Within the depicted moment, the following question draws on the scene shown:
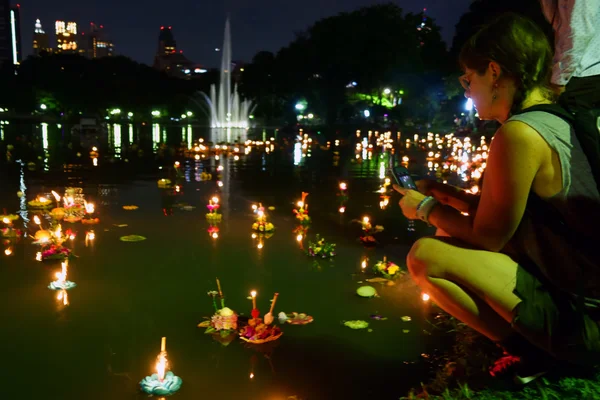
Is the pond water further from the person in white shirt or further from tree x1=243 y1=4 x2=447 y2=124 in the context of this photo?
tree x1=243 y1=4 x2=447 y2=124

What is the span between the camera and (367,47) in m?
44.3

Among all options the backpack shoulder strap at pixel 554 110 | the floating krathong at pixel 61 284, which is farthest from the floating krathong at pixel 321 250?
the backpack shoulder strap at pixel 554 110

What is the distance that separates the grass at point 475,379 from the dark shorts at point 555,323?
0.47 feet

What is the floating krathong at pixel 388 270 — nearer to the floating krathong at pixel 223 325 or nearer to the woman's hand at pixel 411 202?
the floating krathong at pixel 223 325

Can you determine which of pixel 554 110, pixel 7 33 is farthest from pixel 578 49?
pixel 7 33

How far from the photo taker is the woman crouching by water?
99.9 inches

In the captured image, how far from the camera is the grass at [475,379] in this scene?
2693mm

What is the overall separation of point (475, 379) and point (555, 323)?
853mm

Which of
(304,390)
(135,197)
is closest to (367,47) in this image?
A: (135,197)

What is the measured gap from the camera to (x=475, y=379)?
3.28 m

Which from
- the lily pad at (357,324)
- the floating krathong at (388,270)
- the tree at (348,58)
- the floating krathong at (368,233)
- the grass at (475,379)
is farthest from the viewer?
the tree at (348,58)

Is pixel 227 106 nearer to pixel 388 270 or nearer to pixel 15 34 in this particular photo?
pixel 388 270

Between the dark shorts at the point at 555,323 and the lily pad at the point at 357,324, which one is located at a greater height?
the dark shorts at the point at 555,323

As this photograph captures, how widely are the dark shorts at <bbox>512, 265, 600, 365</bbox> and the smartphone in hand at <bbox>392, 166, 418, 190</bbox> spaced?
95 cm
